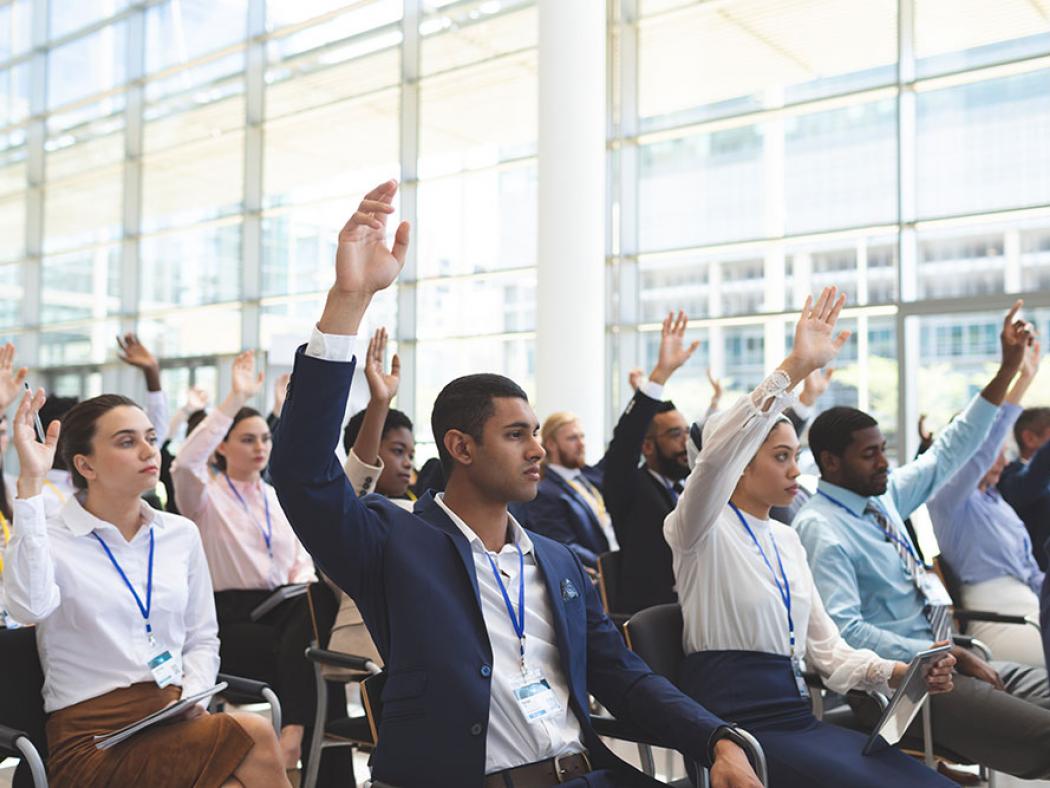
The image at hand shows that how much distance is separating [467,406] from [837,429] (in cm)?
189

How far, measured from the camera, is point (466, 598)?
2.25 m

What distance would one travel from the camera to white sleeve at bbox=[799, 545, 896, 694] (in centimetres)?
302

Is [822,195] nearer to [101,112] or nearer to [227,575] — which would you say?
[227,575]

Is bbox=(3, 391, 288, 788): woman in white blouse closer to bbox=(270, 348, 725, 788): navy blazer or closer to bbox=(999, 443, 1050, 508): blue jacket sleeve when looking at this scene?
bbox=(270, 348, 725, 788): navy blazer

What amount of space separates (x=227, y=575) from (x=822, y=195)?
6305 mm

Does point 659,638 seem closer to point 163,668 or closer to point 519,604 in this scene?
point 519,604

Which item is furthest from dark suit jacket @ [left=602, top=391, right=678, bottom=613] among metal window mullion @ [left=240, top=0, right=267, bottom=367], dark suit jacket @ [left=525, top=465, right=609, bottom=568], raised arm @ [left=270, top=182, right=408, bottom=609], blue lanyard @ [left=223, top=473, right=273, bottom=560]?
metal window mullion @ [left=240, top=0, right=267, bottom=367]

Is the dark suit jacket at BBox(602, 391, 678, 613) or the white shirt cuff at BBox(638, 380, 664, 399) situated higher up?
the white shirt cuff at BBox(638, 380, 664, 399)

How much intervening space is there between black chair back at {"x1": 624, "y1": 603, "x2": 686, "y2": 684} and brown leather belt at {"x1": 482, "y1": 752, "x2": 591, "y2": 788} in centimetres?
68

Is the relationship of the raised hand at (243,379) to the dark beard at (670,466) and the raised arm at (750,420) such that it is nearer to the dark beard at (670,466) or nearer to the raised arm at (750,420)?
the dark beard at (670,466)

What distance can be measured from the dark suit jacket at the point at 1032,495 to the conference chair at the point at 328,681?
3411 mm

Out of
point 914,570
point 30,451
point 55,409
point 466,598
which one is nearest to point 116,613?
point 30,451

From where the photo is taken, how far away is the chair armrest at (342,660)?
10.7 ft

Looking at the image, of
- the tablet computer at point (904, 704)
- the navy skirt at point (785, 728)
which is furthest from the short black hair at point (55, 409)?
the tablet computer at point (904, 704)
